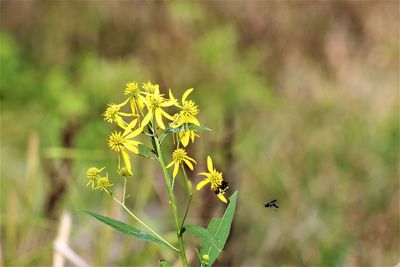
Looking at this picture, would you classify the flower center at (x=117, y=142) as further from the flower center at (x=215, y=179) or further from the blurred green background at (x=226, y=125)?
the blurred green background at (x=226, y=125)

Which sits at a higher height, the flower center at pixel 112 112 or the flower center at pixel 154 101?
the flower center at pixel 154 101

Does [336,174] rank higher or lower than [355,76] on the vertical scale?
lower

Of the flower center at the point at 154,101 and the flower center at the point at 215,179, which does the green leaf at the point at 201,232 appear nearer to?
the flower center at the point at 215,179

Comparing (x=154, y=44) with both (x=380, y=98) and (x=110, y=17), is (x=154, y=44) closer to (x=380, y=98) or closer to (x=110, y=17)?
(x=110, y=17)

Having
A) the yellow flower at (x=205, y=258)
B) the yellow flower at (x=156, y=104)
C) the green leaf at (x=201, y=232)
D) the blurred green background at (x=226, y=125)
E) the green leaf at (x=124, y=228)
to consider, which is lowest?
the green leaf at (x=124, y=228)

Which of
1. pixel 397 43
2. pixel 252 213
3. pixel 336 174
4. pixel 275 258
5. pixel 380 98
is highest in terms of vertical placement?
pixel 397 43

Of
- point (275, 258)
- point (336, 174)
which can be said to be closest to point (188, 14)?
point (336, 174)

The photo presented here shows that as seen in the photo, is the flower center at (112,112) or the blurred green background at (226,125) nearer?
the flower center at (112,112)

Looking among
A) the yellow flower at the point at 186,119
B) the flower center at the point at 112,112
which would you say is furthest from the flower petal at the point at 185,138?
the flower center at the point at 112,112
